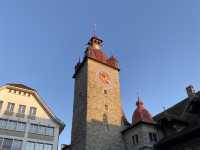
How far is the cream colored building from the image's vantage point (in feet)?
78.2

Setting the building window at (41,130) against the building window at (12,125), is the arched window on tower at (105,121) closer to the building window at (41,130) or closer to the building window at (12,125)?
the building window at (41,130)

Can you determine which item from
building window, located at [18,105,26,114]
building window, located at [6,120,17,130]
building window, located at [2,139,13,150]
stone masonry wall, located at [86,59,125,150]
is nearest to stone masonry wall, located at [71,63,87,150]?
stone masonry wall, located at [86,59,125,150]

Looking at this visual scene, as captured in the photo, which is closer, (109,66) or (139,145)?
(139,145)

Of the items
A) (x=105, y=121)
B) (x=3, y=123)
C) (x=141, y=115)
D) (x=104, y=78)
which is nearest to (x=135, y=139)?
(x=141, y=115)

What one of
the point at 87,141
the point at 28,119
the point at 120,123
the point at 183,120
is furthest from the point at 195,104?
the point at 28,119

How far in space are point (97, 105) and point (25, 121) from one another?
9911 mm

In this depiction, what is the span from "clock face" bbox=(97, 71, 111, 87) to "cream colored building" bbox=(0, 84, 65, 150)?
994 centimetres

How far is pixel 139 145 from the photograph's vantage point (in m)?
26.6

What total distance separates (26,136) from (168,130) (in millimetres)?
15701

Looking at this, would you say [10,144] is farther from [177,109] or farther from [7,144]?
[177,109]

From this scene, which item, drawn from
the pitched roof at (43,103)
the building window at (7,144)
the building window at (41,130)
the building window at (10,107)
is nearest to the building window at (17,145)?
the building window at (7,144)

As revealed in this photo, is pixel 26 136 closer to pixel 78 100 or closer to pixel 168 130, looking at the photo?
pixel 78 100

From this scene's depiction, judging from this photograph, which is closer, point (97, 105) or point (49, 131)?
point (49, 131)

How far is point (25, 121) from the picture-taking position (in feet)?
83.2
